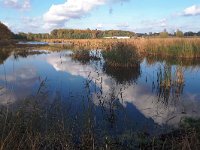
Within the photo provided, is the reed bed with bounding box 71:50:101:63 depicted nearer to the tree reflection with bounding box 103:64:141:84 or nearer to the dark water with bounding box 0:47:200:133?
the tree reflection with bounding box 103:64:141:84

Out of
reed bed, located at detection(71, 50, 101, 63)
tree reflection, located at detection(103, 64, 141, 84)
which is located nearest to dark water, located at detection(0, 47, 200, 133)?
tree reflection, located at detection(103, 64, 141, 84)

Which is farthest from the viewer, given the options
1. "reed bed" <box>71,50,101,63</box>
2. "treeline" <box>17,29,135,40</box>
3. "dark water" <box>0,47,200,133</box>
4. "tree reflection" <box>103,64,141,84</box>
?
"treeline" <box>17,29,135,40</box>

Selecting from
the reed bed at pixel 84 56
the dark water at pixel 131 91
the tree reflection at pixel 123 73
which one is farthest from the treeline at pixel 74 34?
the dark water at pixel 131 91

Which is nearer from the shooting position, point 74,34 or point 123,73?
point 123,73

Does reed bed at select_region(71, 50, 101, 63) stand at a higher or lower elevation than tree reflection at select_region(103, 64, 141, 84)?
higher

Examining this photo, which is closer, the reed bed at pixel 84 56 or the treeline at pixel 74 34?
the reed bed at pixel 84 56

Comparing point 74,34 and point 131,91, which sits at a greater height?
point 74,34

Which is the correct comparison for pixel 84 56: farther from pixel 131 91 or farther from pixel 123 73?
pixel 131 91

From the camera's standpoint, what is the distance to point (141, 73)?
18.5 m

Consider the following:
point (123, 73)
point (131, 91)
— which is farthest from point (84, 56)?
point (131, 91)

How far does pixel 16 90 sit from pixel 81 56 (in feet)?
47.4

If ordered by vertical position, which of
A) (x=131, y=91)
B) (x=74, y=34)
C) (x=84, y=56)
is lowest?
(x=131, y=91)

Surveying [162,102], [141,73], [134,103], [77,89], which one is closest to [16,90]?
[77,89]

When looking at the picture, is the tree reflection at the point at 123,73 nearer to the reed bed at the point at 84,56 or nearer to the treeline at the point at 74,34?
the reed bed at the point at 84,56
